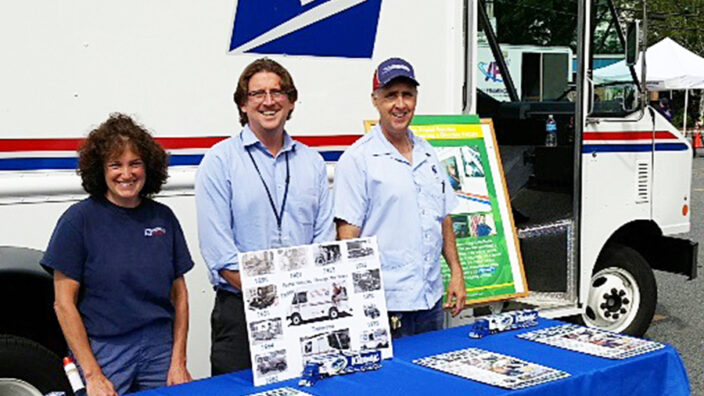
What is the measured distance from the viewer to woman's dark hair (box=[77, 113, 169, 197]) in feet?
9.39

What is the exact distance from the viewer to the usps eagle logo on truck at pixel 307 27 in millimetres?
3973

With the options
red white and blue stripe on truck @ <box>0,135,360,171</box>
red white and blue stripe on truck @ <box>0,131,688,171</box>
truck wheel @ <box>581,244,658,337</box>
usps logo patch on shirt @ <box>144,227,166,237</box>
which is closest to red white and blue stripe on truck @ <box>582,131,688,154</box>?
truck wheel @ <box>581,244,658,337</box>

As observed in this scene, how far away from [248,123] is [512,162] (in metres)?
2.87

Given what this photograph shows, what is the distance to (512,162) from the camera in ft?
18.9

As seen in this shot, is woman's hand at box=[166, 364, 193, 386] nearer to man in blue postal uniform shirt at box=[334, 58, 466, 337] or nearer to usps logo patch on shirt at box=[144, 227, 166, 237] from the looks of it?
usps logo patch on shirt at box=[144, 227, 166, 237]

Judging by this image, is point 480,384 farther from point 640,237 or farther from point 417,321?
point 640,237

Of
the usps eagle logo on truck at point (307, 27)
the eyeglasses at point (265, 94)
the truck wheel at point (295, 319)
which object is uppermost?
the usps eagle logo on truck at point (307, 27)

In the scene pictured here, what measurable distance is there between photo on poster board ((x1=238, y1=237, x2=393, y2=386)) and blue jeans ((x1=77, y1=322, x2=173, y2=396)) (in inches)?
14.5

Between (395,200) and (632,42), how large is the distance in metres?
2.89

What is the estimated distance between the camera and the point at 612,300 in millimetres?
5949

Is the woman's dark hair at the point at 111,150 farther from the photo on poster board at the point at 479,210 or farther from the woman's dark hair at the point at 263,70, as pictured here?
the photo on poster board at the point at 479,210

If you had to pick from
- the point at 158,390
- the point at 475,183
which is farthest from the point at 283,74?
the point at 475,183

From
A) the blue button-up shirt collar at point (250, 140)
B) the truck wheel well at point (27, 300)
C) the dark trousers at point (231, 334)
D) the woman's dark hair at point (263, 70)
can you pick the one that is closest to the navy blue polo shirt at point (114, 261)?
the dark trousers at point (231, 334)

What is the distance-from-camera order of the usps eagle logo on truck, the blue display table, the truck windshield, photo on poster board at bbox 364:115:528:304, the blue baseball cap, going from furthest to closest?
1. the truck windshield
2. photo on poster board at bbox 364:115:528:304
3. the usps eagle logo on truck
4. the blue baseball cap
5. the blue display table
